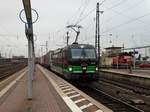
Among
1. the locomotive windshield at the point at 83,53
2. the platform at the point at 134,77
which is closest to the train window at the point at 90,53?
the locomotive windshield at the point at 83,53

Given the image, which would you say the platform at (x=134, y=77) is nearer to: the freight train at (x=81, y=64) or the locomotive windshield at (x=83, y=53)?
the freight train at (x=81, y=64)

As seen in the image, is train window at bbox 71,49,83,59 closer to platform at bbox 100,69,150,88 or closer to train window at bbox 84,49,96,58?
train window at bbox 84,49,96,58

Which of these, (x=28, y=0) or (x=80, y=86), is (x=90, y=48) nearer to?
(x=80, y=86)

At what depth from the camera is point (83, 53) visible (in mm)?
24359

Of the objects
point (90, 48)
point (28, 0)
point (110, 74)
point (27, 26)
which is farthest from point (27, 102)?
point (110, 74)

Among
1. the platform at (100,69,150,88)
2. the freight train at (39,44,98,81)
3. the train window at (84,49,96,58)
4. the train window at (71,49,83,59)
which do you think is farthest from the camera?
the platform at (100,69,150,88)

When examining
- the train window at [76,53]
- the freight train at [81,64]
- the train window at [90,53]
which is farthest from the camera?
the train window at [90,53]

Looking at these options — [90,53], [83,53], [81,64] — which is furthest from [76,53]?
[81,64]

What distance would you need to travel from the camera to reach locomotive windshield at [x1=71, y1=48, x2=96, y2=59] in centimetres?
2412

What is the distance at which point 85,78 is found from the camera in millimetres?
23406

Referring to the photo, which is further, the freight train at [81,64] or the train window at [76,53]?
the train window at [76,53]

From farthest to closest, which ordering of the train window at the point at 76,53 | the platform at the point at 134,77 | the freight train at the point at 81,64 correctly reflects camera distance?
1. the platform at the point at 134,77
2. the train window at the point at 76,53
3. the freight train at the point at 81,64

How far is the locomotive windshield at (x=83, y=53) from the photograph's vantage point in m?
24.1

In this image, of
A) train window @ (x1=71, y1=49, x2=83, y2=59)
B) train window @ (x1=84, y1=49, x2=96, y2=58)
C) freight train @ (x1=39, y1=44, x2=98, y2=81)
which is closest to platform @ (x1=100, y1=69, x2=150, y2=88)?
freight train @ (x1=39, y1=44, x2=98, y2=81)
